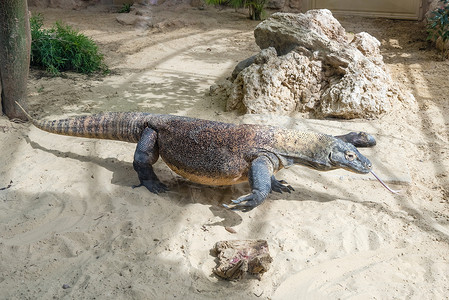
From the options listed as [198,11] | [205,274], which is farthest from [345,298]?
[198,11]

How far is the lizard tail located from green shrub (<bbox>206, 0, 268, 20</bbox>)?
906 centimetres

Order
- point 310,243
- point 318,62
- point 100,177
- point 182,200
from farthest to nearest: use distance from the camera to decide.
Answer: point 318,62 < point 100,177 < point 182,200 < point 310,243

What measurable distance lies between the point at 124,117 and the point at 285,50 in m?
3.21

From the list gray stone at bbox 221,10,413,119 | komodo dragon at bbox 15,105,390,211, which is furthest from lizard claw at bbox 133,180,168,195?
gray stone at bbox 221,10,413,119

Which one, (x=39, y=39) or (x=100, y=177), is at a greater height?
(x=39, y=39)

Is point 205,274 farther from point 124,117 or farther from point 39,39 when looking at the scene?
point 39,39

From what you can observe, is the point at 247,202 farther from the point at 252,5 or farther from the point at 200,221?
the point at 252,5

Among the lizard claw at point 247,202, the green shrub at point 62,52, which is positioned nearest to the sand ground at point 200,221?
the lizard claw at point 247,202

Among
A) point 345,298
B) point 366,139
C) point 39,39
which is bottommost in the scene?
point 345,298

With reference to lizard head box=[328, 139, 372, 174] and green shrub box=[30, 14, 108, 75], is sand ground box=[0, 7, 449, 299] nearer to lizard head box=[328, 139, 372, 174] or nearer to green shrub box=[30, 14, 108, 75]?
lizard head box=[328, 139, 372, 174]

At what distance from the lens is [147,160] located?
3.92m

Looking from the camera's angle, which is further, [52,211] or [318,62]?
[318,62]

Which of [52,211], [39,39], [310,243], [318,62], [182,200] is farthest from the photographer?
[39,39]

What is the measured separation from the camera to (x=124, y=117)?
419cm
